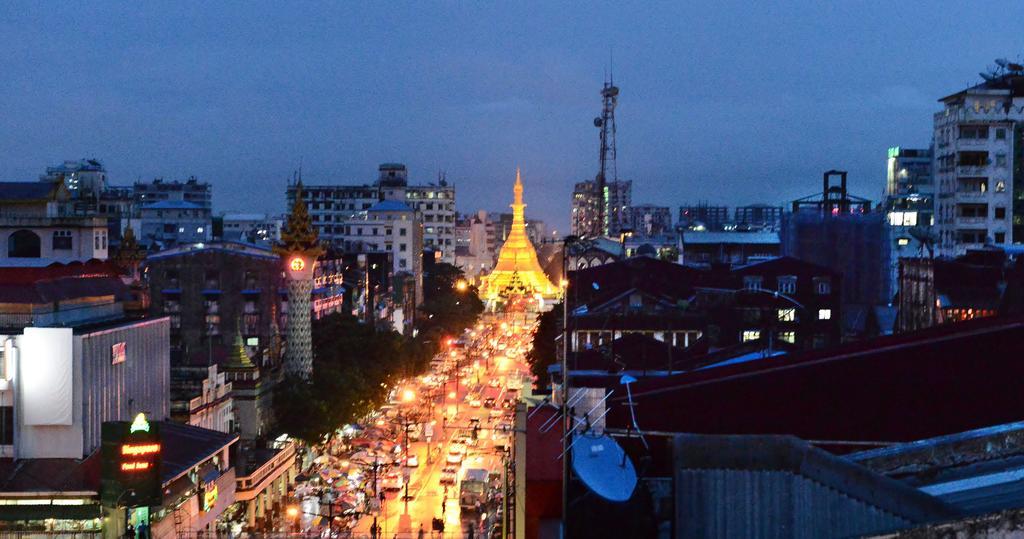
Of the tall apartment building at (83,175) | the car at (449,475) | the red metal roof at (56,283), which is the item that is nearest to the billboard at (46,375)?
the red metal roof at (56,283)

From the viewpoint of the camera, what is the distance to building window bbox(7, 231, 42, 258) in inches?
1661

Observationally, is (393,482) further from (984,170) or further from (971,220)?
(984,170)

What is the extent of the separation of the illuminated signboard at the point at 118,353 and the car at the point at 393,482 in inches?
546

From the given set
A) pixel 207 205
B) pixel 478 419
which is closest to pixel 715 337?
pixel 478 419

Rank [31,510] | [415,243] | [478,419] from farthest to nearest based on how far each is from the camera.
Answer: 1. [415,243]
2. [478,419]
3. [31,510]

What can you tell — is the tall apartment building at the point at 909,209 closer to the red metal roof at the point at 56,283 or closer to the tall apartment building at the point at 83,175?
the red metal roof at the point at 56,283

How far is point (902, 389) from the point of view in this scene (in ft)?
57.8

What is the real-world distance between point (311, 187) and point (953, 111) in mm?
85022

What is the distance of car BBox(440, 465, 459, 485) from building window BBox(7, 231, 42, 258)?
16462 mm

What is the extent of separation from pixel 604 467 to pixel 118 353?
2198 centimetres

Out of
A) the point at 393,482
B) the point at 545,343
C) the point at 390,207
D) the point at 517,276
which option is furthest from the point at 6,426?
the point at 517,276

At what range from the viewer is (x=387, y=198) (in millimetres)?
141500

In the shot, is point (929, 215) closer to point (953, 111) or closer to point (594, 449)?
point (953, 111)

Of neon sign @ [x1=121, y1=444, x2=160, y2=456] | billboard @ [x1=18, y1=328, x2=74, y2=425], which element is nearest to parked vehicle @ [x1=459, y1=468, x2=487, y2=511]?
billboard @ [x1=18, y1=328, x2=74, y2=425]
